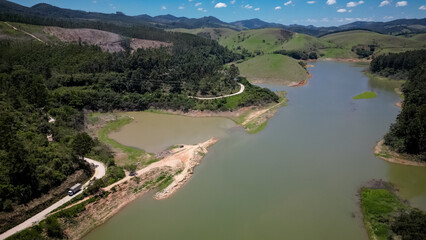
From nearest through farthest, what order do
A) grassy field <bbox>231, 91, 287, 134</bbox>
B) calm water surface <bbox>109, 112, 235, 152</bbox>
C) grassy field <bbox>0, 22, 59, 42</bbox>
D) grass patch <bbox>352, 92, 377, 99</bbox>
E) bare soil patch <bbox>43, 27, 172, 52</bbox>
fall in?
1. calm water surface <bbox>109, 112, 235, 152</bbox>
2. grassy field <bbox>231, 91, 287, 134</bbox>
3. grass patch <bbox>352, 92, 377, 99</bbox>
4. grassy field <bbox>0, 22, 59, 42</bbox>
5. bare soil patch <bbox>43, 27, 172, 52</bbox>

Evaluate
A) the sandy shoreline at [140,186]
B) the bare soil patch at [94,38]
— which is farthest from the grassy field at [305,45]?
the sandy shoreline at [140,186]

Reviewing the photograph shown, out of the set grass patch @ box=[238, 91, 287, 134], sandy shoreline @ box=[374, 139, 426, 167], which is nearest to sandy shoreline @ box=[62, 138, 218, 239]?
grass patch @ box=[238, 91, 287, 134]

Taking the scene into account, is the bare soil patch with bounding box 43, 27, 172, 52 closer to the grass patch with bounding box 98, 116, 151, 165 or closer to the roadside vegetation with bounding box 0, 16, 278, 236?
the roadside vegetation with bounding box 0, 16, 278, 236

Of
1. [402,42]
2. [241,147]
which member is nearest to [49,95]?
[241,147]

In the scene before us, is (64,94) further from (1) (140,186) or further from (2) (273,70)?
(2) (273,70)

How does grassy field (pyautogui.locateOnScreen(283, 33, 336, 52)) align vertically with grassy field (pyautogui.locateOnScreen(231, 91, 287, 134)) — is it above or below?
above

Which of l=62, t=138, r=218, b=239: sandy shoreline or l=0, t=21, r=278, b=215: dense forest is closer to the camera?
l=62, t=138, r=218, b=239: sandy shoreline
